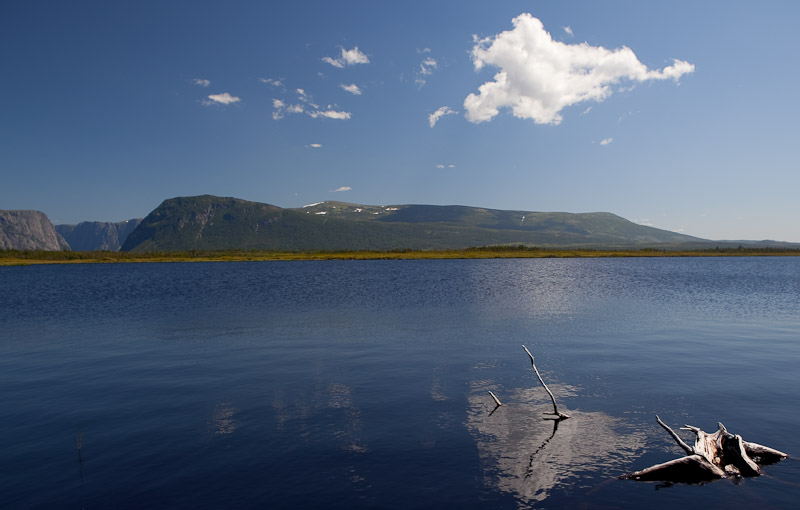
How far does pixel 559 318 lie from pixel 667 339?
1034 centimetres

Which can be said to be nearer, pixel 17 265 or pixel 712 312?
pixel 712 312

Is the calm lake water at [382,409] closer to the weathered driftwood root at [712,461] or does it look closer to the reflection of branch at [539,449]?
the reflection of branch at [539,449]

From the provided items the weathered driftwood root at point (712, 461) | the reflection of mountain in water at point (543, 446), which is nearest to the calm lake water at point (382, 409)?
the reflection of mountain in water at point (543, 446)

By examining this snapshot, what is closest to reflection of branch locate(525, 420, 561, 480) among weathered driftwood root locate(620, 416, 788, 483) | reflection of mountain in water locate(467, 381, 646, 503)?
reflection of mountain in water locate(467, 381, 646, 503)

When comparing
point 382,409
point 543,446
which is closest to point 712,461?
point 543,446

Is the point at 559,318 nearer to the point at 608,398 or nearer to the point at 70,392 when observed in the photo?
the point at 608,398

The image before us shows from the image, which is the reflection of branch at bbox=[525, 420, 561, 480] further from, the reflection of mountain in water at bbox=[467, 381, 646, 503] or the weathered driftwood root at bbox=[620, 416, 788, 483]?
the weathered driftwood root at bbox=[620, 416, 788, 483]

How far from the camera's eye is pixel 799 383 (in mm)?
21531

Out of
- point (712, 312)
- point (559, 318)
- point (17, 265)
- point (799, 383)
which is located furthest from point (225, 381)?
point (17, 265)

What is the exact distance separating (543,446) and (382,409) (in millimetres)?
6136

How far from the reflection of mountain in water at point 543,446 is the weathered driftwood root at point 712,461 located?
1172 mm

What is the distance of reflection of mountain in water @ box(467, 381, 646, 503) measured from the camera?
42.0 ft

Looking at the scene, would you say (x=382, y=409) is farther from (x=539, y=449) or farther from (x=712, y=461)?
Answer: (x=712, y=461)

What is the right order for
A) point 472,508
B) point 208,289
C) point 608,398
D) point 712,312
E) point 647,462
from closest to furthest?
point 472,508
point 647,462
point 608,398
point 712,312
point 208,289
